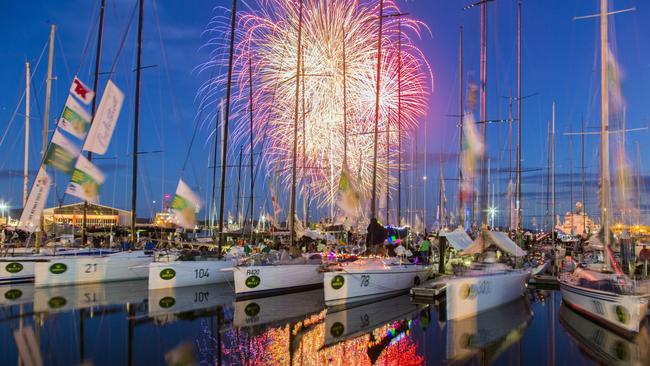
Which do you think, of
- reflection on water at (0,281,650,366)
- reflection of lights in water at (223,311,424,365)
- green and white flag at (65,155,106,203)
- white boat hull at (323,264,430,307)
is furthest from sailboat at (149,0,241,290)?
reflection of lights in water at (223,311,424,365)

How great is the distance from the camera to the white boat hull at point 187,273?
75.4ft

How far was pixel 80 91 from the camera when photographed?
23.6 metres

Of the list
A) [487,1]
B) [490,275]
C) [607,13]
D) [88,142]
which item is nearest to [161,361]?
[490,275]

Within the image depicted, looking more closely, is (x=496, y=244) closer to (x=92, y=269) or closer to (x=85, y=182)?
(x=85, y=182)

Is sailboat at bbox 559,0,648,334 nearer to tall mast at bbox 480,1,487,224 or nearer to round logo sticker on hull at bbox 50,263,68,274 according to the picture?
tall mast at bbox 480,1,487,224

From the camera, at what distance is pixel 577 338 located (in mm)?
14875

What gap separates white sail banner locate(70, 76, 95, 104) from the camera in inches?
917

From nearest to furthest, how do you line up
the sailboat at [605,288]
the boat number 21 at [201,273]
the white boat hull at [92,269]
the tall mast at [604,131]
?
the sailboat at [605,288] → the tall mast at [604,131] → the white boat hull at [92,269] → the boat number 21 at [201,273]

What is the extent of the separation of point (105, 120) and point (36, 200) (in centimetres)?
492

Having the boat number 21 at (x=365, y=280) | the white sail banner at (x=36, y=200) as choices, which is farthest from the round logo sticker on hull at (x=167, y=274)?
the boat number 21 at (x=365, y=280)

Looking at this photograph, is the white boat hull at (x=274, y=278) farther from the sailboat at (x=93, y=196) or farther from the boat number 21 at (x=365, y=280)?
the sailboat at (x=93, y=196)

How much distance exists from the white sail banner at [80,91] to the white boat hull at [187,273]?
25.0ft

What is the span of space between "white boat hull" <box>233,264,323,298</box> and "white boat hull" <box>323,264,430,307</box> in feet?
9.18

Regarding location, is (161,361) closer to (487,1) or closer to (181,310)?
(181,310)
